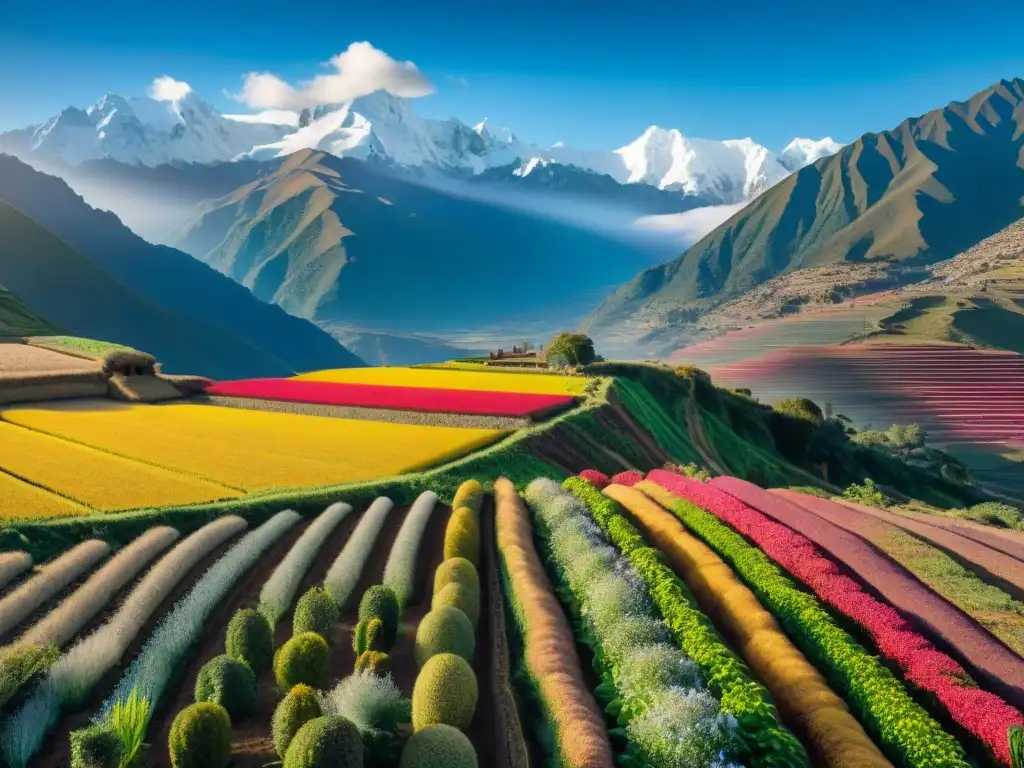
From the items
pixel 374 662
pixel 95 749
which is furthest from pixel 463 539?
pixel 95 749

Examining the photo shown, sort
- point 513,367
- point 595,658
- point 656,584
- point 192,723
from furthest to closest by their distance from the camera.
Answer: point 513,367 < point 656,584 < point 595,658 < point 192,723

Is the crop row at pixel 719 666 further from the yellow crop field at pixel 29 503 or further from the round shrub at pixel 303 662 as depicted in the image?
the yellow crop field at pixel 29 503

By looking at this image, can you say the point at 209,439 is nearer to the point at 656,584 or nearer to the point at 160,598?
the point at 160,598

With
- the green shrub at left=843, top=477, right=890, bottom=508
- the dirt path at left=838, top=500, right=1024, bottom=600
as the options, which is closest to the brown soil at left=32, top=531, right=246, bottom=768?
the dirt path at left=838, top=500, right=1024, bottom=600

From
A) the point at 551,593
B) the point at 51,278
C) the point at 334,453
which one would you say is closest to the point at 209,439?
the point at 334,453

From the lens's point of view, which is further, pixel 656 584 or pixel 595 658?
pixel 656 584

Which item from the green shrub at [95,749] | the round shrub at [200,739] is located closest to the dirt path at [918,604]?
the round shrub at [200,739]

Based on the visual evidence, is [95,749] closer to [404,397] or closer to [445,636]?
[445,636]
